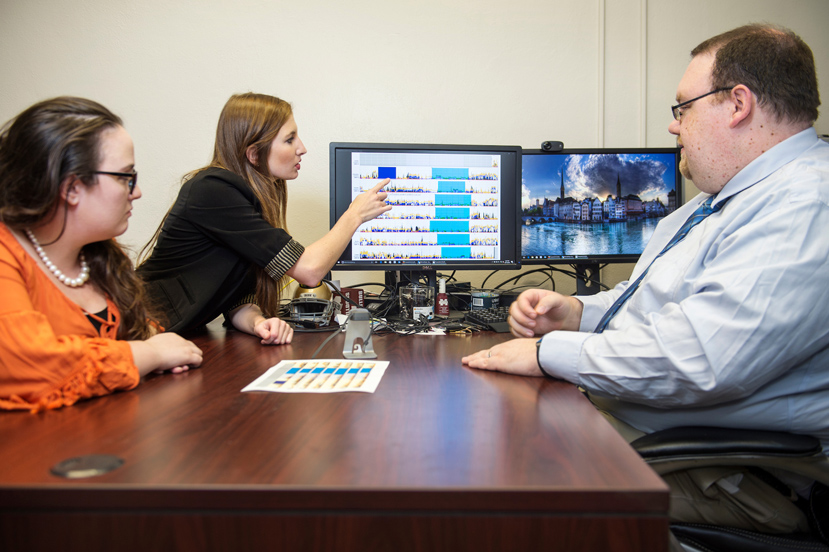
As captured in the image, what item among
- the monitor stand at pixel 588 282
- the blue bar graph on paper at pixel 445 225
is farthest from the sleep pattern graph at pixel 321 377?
the monitor stand at pixel 588 282

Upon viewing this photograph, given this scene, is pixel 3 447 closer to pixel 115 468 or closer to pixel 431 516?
pixel 115 468

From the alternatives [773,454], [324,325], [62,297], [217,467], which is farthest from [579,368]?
[62,297]

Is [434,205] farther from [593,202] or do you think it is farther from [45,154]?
[45,154]

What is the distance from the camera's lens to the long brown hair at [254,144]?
155 cm

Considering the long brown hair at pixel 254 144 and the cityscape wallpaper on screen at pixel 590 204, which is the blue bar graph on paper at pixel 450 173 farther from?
the long brown hair at pixel 254 144

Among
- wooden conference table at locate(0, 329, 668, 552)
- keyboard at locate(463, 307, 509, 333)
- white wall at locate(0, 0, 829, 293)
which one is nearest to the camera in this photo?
wooden conference table at locate(0, 329, 668, 552)

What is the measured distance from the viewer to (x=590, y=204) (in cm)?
180

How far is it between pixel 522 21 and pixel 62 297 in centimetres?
186

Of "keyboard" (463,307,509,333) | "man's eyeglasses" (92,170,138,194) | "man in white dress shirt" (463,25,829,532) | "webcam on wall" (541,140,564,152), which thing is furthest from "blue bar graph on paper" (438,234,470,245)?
"man's eyeglasses" (92,170,138,194)

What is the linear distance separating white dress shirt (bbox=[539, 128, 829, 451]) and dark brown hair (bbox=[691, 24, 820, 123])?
0.20 ft

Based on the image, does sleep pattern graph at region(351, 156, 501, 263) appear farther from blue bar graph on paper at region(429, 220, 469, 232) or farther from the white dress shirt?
the white dress shirt

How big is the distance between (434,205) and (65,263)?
40.7 inches

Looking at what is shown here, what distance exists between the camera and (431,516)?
1.74 feet

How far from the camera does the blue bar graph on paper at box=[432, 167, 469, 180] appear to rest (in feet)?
5.58
